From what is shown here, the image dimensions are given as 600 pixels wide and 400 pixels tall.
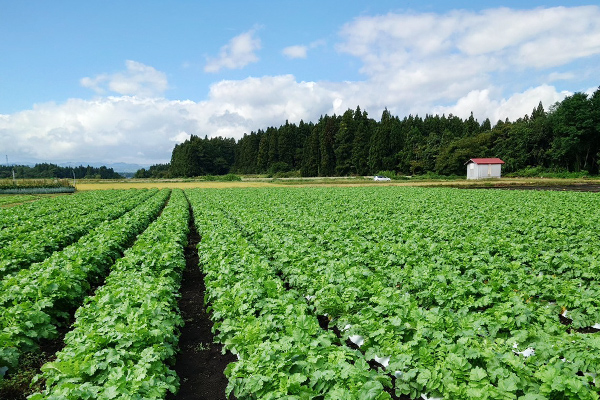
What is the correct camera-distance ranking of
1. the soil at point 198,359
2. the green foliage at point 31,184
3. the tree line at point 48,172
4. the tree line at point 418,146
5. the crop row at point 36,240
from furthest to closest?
the tree line at point 48,172 < the tree line at point 418,146 < the green foliage at point 31,184 < the crop row at point 36,240 < the soil at point 198,359

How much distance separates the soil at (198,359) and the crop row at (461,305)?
216cm

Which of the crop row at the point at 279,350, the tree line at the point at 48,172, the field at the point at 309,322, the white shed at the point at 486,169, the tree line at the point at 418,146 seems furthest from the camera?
the tree line at the point at 48,172

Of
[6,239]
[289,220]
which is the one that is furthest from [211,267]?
[6,239]

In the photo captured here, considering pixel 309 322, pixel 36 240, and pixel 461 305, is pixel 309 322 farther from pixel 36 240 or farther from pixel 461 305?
pixel 36 240

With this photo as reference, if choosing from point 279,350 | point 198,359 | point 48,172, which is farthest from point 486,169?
point 48,172

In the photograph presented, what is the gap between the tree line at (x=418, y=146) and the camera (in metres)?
72.1

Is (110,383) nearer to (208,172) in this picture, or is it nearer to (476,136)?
(476,136)

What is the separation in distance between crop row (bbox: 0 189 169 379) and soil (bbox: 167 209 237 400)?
2.43 meters

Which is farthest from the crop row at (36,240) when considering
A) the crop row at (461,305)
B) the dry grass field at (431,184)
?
the dry grass field at (431,184)

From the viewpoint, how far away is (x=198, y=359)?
6.32m

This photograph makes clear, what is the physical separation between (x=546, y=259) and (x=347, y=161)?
83734 mm

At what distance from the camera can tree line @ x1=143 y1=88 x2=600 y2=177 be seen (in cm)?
7212

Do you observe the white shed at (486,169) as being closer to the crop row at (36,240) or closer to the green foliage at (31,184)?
the crop row at (36,240)

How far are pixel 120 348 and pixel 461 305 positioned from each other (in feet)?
19.5
